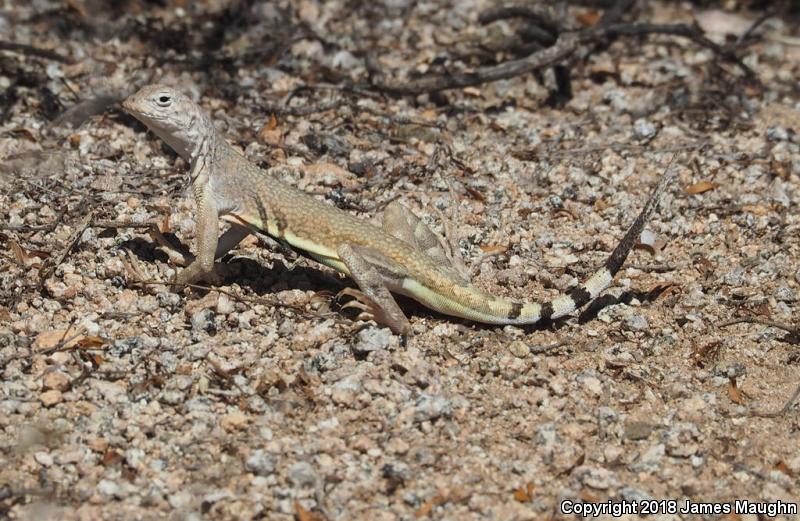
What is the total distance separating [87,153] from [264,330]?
2.54 m

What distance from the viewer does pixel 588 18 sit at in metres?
9.73

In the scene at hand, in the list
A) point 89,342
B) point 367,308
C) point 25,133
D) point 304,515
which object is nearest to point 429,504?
point 304,515

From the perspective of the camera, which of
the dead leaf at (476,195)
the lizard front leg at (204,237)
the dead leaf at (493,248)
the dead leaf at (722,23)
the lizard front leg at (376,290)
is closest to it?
the lizard front leg at (376,290)

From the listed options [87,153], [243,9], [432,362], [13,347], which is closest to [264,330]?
[432,362]

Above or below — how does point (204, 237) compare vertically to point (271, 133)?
above

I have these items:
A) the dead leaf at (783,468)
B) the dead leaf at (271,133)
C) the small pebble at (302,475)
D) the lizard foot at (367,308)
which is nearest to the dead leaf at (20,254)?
the lizard foot at (367,308)

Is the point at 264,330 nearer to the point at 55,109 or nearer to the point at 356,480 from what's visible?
the point at 356,480

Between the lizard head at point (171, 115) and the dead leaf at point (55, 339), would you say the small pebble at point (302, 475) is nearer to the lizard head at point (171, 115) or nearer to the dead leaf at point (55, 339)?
the dead leaf at point (55, 339)

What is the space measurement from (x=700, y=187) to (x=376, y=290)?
317cm

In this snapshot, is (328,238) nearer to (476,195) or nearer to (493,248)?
(493,248)

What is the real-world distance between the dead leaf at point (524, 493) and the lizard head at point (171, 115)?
2839mm

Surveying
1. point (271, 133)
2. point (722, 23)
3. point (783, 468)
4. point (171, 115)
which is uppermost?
point (171, 115)

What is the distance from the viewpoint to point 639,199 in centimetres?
715

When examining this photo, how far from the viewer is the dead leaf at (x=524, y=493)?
4.60 m
